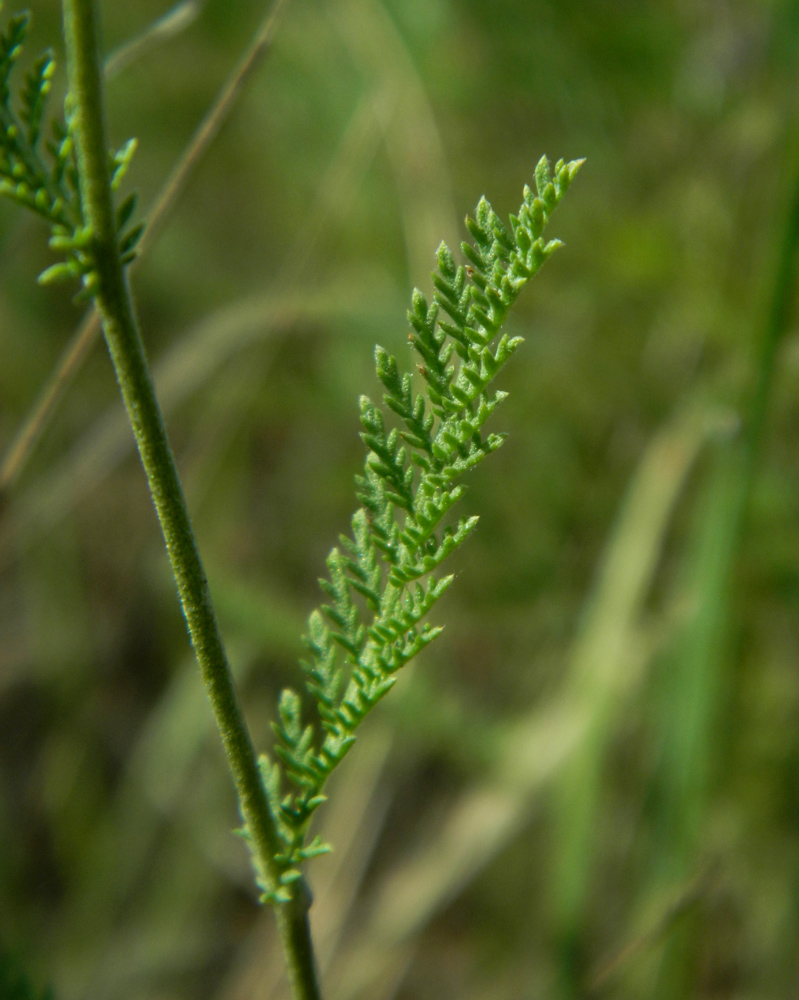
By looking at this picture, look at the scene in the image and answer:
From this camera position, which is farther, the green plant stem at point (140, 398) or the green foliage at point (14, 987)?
the green foliage at point (14, 987)

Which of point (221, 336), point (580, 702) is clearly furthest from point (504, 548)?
point (221, 336)

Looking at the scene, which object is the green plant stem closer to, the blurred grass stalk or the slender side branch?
the slender side branch

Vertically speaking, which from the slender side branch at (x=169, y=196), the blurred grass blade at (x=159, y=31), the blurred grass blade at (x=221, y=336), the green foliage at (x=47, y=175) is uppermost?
the blurred grass blade at (x=221, y=336)

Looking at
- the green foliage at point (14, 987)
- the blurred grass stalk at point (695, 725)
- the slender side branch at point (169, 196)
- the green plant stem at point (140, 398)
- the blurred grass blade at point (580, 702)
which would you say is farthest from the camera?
the blurred grass blade at point (580, 702)

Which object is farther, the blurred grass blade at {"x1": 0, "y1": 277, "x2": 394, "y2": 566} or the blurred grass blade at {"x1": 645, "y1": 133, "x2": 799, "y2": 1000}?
the blurred grass blade at {"x1": 0, "y1": 277, "x2": 394, "y2": 566}

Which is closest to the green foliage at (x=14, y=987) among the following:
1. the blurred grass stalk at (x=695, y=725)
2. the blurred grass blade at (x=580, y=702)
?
the blurred grass stalk at (x=695, y=725)

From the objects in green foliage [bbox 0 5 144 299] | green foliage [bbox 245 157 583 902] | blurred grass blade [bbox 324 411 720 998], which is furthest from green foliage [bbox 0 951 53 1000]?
blurred grass blade [bbox 324 411 720 998]

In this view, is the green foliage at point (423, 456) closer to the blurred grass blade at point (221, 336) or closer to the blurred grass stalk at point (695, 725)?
the blurred grass stalk at point (695, 725)
